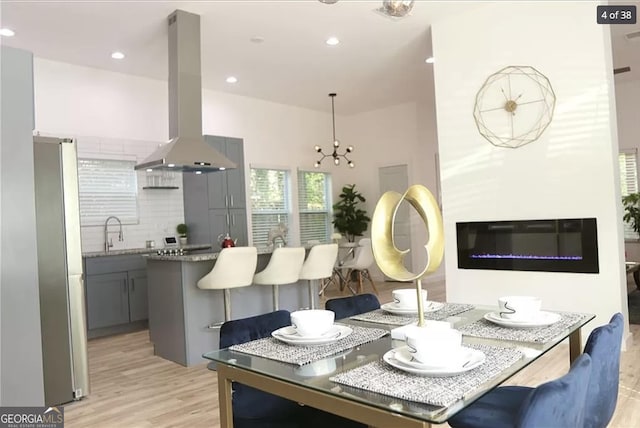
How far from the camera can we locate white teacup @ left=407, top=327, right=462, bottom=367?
1.19 m

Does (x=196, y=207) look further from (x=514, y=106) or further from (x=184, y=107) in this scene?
(x=514, y=106)

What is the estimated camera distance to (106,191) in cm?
589

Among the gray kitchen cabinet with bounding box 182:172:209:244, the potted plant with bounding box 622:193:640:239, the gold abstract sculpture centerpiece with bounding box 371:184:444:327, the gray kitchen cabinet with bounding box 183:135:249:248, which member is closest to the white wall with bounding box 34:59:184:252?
the gray kitchen cabinet with bounding box 182:172:209:244

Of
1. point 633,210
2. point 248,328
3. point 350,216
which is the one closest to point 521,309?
point 248,328

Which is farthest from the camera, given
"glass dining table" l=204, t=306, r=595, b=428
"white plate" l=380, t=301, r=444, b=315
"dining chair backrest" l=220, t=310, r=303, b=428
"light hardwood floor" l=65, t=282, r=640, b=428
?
"light hardwood floor" l=65, t=282, r=640, b=428

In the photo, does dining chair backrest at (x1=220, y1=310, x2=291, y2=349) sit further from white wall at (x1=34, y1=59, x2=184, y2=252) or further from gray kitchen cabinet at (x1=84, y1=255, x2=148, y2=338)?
white wall at (x1=34, y1=59, x2=184, y2=252)

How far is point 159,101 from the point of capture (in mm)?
6395

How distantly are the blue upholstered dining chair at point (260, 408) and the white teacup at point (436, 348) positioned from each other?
698mm

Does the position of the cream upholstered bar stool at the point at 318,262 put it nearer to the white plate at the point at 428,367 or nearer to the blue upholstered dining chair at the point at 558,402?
the white plate at the point at 428,367

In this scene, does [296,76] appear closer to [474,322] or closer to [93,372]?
[93,372]

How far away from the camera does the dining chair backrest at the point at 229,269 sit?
12.7 feet

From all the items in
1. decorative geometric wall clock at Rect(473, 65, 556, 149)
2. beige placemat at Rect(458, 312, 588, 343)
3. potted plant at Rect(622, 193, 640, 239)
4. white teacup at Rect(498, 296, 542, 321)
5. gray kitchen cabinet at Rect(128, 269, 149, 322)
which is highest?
decorative geometric wall clock at Rect(473, 65, 556, 149)

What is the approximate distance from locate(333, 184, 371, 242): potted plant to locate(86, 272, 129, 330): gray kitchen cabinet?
4191 millimetres

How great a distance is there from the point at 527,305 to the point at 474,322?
0.20 m
